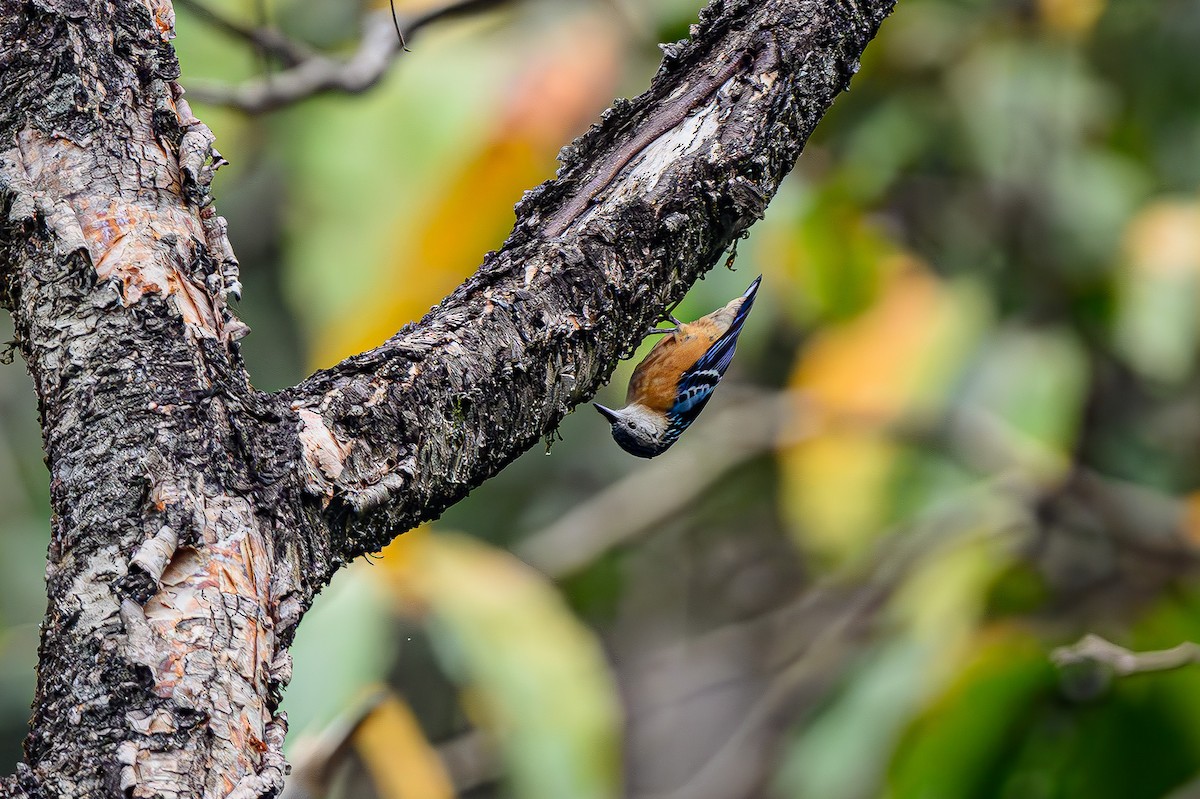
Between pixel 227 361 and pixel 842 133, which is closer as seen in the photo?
pixel 227 361

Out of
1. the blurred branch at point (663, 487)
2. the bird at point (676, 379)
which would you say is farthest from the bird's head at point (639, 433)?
the blurred branch at point (663, 487)

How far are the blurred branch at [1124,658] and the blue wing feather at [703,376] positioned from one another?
170 centimetres

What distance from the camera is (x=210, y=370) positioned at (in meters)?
1.06

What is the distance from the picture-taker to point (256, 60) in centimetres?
347

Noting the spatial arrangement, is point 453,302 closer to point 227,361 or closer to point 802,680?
point 227,361

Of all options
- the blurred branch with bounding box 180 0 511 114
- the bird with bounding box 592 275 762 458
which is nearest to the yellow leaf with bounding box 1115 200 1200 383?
the bird with bounding box 592 275 762 458

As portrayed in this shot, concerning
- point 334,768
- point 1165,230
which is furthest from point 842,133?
point 334,768

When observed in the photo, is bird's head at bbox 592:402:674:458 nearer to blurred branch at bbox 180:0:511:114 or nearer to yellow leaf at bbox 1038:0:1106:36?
blurred branch at bbox 180:0:511:114

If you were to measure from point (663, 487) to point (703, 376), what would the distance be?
5.16 feet

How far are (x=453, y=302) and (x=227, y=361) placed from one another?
0.34 metres

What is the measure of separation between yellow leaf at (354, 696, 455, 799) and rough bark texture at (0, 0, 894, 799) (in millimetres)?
2628

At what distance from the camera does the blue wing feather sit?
9.43ft

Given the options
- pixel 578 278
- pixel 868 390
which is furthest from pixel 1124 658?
pixel 578 278

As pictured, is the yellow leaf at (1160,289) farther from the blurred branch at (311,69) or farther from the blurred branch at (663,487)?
the blurred branch at (311,69)
